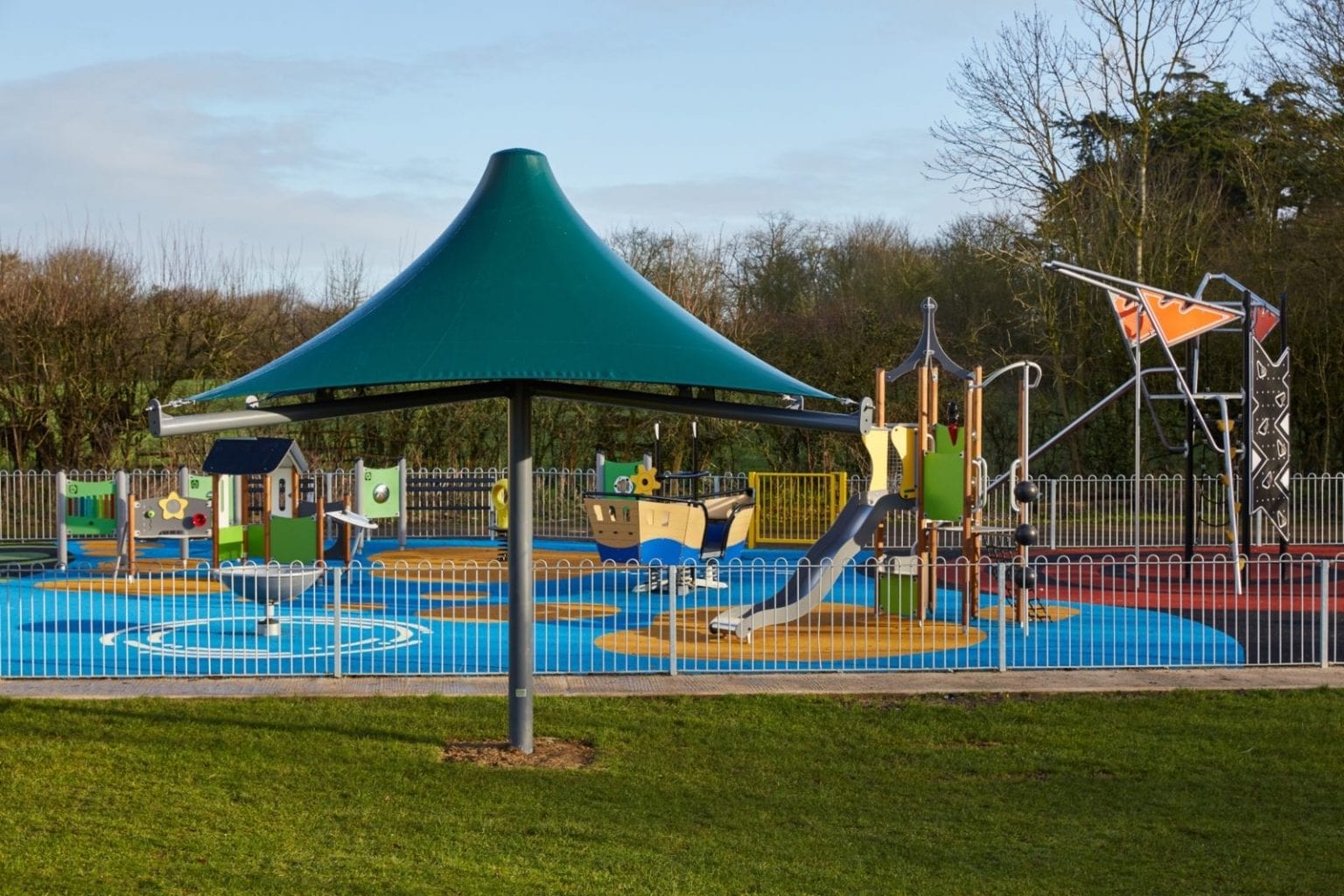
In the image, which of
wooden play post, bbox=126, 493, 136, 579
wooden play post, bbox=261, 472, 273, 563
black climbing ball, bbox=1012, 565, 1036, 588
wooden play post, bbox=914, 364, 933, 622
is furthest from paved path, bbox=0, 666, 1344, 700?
wooden play post, bbox=126, 493, 136, 579

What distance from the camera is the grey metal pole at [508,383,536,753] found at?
8484 mm

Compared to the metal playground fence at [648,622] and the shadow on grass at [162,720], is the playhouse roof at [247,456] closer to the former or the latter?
the metal playground fence at [648,622]

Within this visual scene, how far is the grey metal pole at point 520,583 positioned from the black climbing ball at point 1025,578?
18.3 ft

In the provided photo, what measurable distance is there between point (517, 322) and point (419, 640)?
5110 millimetres

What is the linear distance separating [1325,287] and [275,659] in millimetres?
22501

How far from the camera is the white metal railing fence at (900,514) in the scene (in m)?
22.9

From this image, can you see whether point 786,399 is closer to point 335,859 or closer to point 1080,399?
point 335,859

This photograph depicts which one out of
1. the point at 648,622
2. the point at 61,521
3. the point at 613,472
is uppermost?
the point at 613,472

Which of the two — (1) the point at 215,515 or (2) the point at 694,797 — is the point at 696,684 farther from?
(1) the point at 215,515

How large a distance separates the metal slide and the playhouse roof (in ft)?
22.6

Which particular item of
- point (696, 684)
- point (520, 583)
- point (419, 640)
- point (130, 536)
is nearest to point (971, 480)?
point (696, 684)

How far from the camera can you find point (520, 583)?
27.8 feet

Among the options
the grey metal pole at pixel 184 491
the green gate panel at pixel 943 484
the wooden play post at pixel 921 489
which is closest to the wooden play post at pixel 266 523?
the grey metal pole at pixel 184 491

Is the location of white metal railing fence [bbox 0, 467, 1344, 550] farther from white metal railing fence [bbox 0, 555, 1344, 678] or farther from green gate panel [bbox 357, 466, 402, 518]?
white metal railing fence [bbox 0, 555, 1344, 678]
